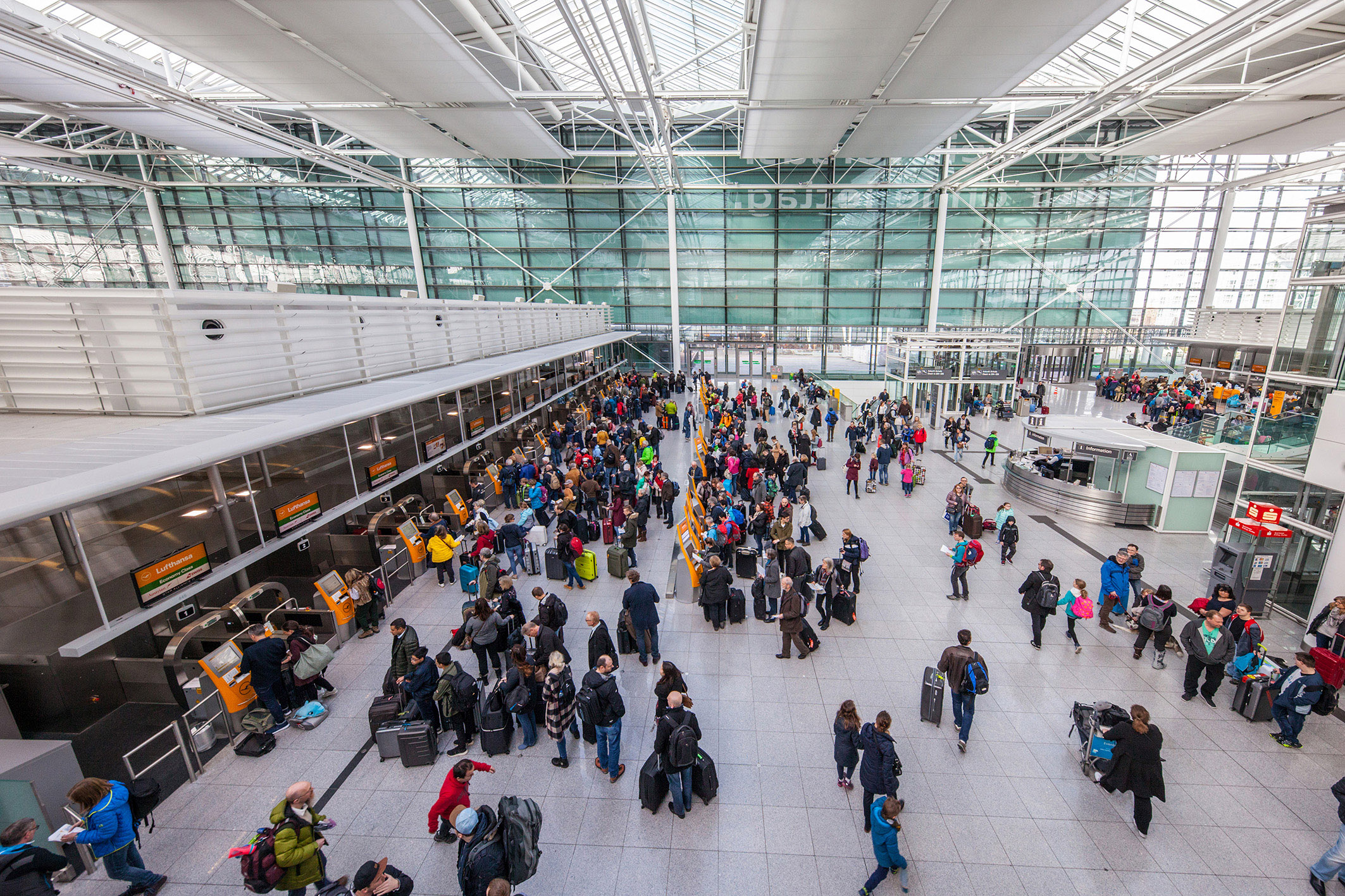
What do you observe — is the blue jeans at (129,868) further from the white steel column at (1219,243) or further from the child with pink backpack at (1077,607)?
the white steel column at (1219,243)

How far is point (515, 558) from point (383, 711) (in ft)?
13.5

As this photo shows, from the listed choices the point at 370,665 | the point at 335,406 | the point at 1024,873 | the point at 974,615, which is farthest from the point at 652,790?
the point at 335,406

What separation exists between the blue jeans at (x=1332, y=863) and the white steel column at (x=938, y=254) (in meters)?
28.6

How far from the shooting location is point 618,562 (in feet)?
31.3

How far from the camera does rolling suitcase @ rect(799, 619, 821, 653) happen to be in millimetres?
7266

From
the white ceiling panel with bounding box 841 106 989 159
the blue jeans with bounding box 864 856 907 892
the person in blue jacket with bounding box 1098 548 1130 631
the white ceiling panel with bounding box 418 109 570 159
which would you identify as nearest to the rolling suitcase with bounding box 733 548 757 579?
the person in blue jacket with bounding box 1098 548 1130 631

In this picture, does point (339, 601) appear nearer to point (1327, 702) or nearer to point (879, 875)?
point (879, 875)

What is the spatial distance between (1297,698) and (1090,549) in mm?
5608

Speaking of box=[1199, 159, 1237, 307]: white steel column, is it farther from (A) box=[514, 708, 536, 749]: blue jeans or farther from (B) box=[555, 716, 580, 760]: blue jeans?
(A) box=[514, 708, 536, 749]: blue jeans

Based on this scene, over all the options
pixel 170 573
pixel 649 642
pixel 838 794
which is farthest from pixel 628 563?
pixel 170 573

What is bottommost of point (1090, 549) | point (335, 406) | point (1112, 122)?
point (1090, 549)

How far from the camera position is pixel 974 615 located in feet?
27.2

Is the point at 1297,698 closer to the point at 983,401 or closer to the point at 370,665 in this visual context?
the point at 370,665

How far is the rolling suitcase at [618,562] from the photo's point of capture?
953 cm
